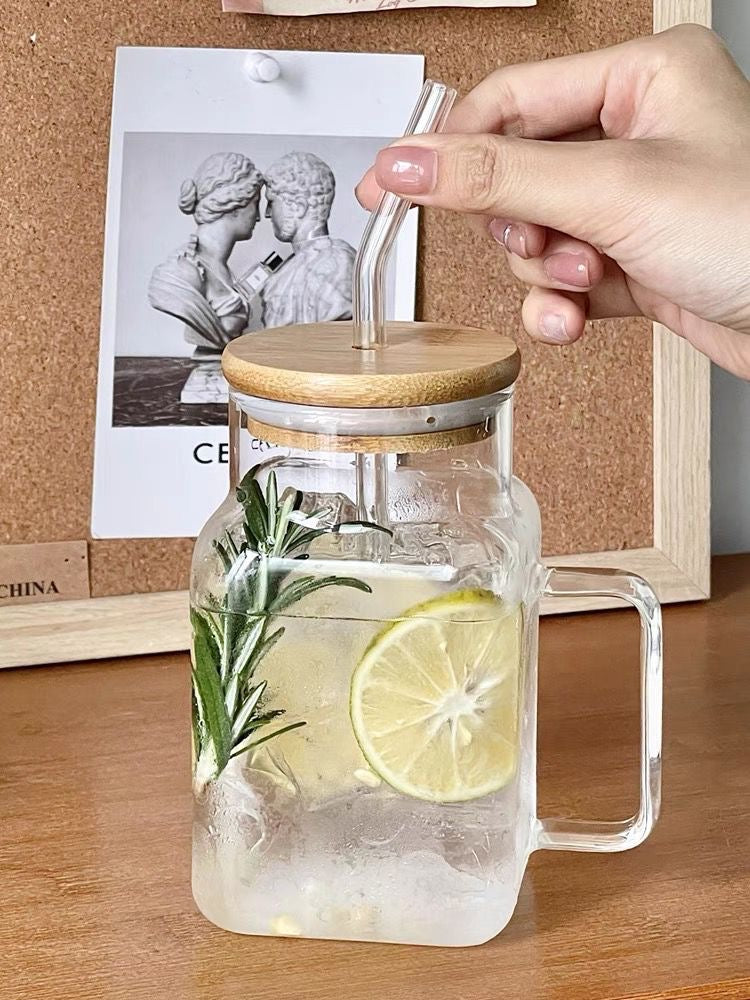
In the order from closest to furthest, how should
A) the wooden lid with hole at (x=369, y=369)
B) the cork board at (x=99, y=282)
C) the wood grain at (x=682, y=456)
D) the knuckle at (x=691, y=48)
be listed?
the wooden lid with hole at (x=369, y=369) < the knuckle at (x=691, y=48) < the cork board at (x=99, y=282) < the wood grain at (x=682, y=456)

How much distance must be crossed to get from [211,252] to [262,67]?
0.37 feet

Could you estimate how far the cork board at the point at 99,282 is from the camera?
75 cm

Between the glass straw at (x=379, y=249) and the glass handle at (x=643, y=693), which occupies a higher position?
the glass straw at (x=379, y=249)

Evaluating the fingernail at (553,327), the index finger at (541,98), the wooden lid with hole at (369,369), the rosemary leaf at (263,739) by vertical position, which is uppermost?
the index finger at (541,98)

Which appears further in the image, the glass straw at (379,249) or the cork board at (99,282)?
the cork board at (99,282)

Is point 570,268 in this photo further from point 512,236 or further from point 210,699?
point 210,699

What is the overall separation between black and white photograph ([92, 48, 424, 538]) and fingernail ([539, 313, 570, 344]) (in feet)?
0.45

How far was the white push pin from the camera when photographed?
0.76m

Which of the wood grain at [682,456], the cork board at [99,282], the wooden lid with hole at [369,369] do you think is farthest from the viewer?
the wood grain at [682,456]

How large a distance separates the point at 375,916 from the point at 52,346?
1.34 feet

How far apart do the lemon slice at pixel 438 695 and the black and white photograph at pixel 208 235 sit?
13.3 inches

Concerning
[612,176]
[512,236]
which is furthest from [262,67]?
[612,176]

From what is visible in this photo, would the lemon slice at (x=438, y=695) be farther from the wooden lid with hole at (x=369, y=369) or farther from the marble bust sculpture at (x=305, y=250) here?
the marble bust sculpture at (x=305, y=250)

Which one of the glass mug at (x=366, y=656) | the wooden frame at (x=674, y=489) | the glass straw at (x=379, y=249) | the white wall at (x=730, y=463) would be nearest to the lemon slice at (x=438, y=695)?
the glass mug at (x=366, y=656)
